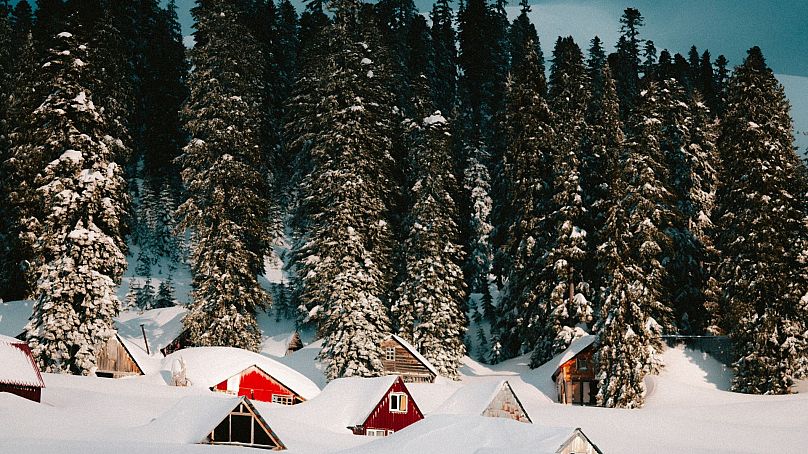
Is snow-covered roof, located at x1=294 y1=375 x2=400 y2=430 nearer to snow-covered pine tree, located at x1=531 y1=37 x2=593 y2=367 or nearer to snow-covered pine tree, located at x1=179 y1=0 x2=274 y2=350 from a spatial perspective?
snow-covered pine tree, located at x1=179 y1=0 x2=274 y2=350

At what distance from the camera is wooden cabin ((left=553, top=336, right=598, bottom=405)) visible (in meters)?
49.9

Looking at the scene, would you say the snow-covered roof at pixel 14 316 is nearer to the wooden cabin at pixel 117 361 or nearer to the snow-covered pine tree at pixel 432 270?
the wooden cabin at pixel 117 361

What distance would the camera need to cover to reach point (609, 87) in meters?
57.4

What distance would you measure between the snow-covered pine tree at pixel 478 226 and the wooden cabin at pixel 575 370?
18.2m

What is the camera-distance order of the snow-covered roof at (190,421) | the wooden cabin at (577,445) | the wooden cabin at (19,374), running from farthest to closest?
1. the wooden cabin at (19,374)
2. the snow-covered roof at (190,421)
3. the wooden cabin at (577,445)

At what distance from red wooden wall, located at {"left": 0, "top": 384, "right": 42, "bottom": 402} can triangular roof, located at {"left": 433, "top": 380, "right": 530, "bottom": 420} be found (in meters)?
18.1

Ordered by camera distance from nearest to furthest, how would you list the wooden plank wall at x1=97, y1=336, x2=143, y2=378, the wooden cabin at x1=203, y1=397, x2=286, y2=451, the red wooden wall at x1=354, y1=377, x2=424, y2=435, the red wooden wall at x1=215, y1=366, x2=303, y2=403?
1. the wooden cabin at x1=203, y1=397, x2=286, y2=451
2. the red wooden wall at x1=354, y1=377, x2=424, y2=435
3. the red wooden wall at x1=215, y1=366, x2=303, y2=403
4. the wooden plank wall at x1=97, y1=336, x2=143, y2=378

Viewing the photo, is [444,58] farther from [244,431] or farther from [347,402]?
[244,431]

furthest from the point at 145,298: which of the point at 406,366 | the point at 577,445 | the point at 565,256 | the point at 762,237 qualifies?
the point at 577,445

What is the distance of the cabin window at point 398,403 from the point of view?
43562mm

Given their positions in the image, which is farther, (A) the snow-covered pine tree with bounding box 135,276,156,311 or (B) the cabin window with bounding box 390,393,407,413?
(A) the snow-covered pine tree with bounding box 135,276,156,311

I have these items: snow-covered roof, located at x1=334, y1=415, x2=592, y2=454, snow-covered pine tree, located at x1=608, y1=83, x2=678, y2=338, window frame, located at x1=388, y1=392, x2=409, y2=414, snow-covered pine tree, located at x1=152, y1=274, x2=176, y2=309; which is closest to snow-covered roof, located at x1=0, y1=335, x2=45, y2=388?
snow-covered roof, located at x1=334, y1=415, x2=592, y2=454

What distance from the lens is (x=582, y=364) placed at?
50219 millimetres

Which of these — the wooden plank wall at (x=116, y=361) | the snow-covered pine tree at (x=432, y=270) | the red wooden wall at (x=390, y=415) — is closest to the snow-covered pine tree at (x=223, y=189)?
the wooden plank wall at (x=116, y=361)
